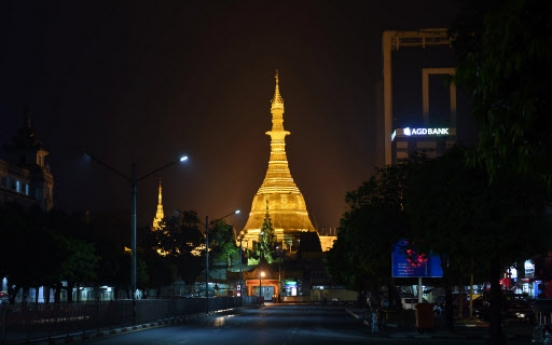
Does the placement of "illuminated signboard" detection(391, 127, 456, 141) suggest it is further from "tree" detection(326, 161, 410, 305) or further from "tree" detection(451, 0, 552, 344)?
"tree" detection(451, 0, 552, 344)

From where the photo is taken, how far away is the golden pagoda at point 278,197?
629 feet

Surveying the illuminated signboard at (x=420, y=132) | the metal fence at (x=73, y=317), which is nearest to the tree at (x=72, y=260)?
the metal fence at (x=73, y=317)

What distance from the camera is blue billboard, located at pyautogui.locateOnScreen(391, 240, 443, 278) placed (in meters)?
43.6

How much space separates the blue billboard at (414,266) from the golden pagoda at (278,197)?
14371 centimetres

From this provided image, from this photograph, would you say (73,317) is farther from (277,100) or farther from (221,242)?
(277,100)

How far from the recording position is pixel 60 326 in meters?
35.1

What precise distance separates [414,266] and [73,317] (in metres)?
15.5

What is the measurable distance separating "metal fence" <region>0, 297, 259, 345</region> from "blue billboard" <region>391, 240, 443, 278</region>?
1250 cm

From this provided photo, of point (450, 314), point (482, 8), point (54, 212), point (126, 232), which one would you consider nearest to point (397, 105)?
point (126, 232)

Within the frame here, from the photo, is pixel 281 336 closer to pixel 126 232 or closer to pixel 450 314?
pixel 450 314

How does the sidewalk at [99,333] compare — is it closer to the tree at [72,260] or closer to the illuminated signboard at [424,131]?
the tree at [72,260]

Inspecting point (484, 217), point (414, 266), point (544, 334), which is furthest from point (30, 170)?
point (544, 334)

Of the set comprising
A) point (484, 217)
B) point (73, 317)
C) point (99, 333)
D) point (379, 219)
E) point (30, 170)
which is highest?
point (30, 170)

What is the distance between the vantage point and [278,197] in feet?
636
